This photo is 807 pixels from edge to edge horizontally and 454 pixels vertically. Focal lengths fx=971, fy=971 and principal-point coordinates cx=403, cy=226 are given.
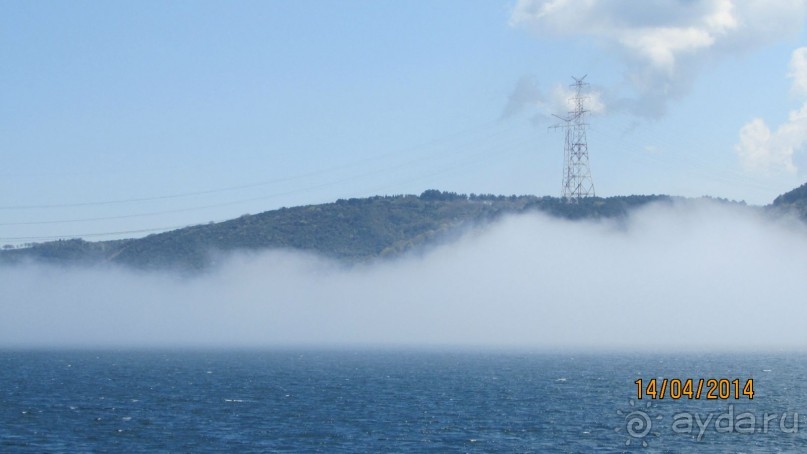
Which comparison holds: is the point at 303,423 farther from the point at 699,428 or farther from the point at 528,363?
the point at 528,363

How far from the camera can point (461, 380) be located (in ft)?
419

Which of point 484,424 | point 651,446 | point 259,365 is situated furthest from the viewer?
point 259,365

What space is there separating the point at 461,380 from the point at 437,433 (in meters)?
52.7

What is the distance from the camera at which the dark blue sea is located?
70.6m

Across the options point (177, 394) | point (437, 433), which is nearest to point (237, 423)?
point (437, 433)

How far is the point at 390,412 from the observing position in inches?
3499
